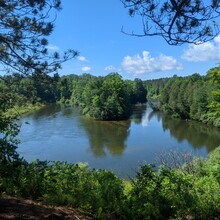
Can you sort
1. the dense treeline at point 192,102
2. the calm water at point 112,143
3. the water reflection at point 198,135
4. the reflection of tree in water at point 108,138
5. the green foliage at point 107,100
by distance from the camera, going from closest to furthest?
the calm water at point 112,143
the reflection of tree in water at point 108,138
the water reflection at point 198,135
the dense treeline at point 192,102
the green foliage at point 107,100

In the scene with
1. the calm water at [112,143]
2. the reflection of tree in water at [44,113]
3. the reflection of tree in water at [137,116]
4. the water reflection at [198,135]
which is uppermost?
the reflection of tree in water at [44,113]

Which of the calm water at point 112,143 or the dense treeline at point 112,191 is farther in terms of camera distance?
the calm water at point 112,143

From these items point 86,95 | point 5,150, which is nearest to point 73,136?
point 86,95

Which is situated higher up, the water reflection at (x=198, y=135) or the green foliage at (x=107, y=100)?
the green foliage at (x=107, y=100)

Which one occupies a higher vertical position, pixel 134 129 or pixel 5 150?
pixel 5 150

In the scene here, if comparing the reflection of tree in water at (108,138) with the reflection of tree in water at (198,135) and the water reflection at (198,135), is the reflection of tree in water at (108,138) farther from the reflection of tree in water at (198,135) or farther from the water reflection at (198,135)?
the reflection of tree in water at (198,135)

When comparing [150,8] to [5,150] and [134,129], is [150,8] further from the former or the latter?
[134,129]

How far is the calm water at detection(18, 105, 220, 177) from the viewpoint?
27.8 m

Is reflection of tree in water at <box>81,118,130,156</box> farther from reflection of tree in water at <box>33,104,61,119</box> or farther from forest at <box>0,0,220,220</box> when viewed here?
forest at <box>0,0,220,220</box>

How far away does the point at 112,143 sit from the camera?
35.7 metres

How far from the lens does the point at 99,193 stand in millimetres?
4703

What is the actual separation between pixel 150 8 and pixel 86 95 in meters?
63.1

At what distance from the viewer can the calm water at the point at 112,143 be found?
27.8 meters

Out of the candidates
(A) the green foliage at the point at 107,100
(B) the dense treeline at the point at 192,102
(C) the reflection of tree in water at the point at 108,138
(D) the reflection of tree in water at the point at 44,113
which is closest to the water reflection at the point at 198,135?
(B) the dense treeline at the point at 192,102
